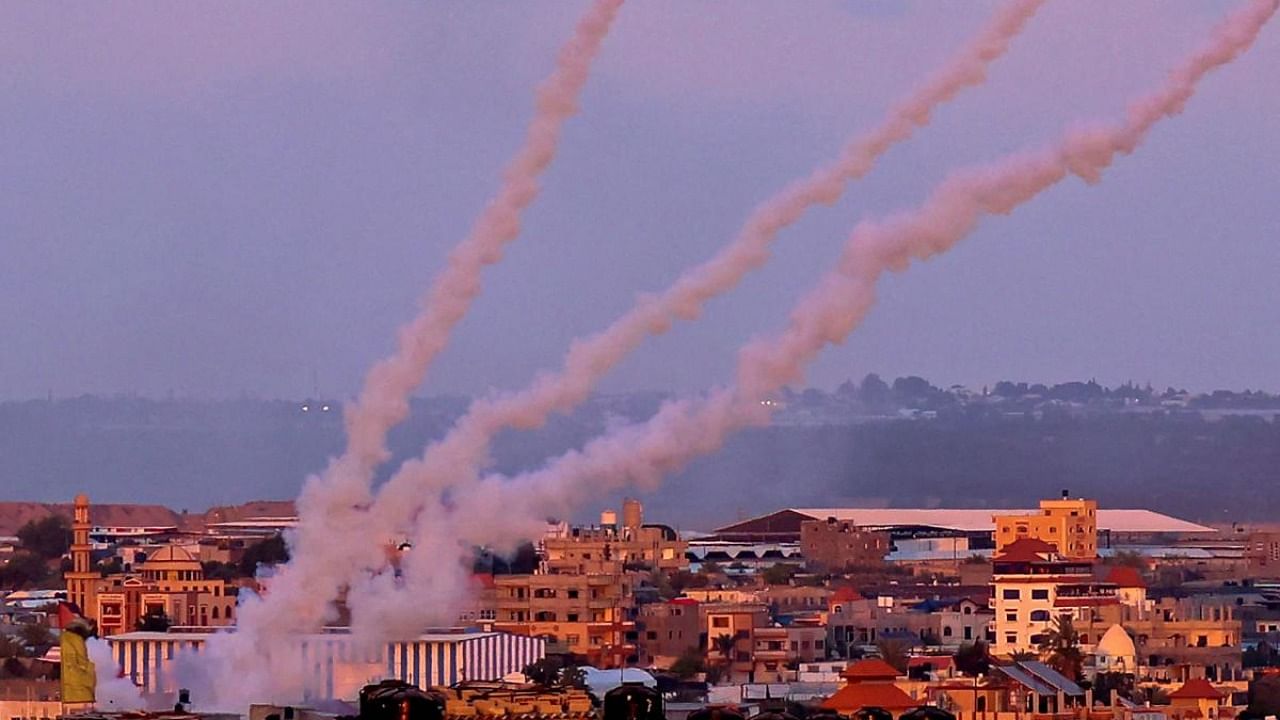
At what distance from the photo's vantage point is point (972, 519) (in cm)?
17788

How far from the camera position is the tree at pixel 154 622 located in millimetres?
95000

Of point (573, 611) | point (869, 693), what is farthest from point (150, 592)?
point (869, 693)

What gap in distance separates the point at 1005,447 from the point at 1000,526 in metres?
36.5

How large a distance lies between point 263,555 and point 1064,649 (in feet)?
114

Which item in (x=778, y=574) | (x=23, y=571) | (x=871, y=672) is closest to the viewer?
(x=871, y=672)

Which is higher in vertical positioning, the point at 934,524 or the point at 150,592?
the point at 934,524

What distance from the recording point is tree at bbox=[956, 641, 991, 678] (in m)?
90.1

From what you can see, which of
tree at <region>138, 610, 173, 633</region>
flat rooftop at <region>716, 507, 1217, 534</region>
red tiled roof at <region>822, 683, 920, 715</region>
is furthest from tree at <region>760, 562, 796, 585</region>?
red tiled roof at <region>822, 683, 920, 715</region>

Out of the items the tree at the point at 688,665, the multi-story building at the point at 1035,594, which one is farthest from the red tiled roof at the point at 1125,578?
the tree at the point at 688,665

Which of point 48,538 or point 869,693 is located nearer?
point 869,693

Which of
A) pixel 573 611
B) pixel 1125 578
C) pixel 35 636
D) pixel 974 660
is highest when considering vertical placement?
pixel 1125 578

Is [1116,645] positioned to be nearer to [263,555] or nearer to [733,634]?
[733,634]

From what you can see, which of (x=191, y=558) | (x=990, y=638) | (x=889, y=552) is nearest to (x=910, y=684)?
(x=990, y=638)

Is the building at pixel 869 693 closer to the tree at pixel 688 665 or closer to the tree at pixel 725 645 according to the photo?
the tree at pixel 688 665
